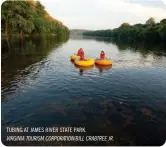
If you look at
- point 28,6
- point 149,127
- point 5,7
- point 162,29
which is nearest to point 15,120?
point 149,127

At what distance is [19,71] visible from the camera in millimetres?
19234

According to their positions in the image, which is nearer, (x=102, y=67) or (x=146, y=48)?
(x=102, y=67)

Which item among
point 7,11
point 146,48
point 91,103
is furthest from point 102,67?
point 7,11

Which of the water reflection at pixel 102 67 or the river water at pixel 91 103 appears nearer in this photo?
the river water at pixel 91 103

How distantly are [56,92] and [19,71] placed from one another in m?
6.59

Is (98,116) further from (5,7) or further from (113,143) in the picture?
(5,7)

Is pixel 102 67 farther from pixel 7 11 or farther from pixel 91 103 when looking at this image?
pixel 7 11

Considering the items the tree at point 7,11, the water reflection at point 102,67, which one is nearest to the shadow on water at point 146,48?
the water reflection at point 102,67

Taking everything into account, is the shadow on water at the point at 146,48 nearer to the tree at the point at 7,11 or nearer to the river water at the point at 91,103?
the river water at the point at 91,103

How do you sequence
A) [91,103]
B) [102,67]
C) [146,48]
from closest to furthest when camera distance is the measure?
[91,103] → [102,67] → [146,48]

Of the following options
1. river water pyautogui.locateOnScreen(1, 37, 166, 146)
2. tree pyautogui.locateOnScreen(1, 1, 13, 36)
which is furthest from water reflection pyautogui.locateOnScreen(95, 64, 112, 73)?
tree pyautogui.locateOnScreen(1, 1, 13, 36)

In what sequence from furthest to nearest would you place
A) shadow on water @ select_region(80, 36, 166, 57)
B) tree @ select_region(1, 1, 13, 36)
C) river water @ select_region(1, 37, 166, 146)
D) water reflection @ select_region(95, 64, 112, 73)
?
tree @ select_region(1, 1, 13, 36)
shadow on water @ select_region(80, 36, 166, 57)
water reflection @ select_region(95, 64, 112, 73)
river water @ select_region(1, 37, 166, 146)

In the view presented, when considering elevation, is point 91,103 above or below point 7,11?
below

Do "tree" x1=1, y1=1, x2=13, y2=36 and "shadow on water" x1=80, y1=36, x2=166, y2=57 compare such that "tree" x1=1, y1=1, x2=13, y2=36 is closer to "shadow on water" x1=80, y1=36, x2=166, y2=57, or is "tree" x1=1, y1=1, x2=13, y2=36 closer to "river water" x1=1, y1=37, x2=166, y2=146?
"shadow on water" x1=80, y1=36, x2=166, y2=57
